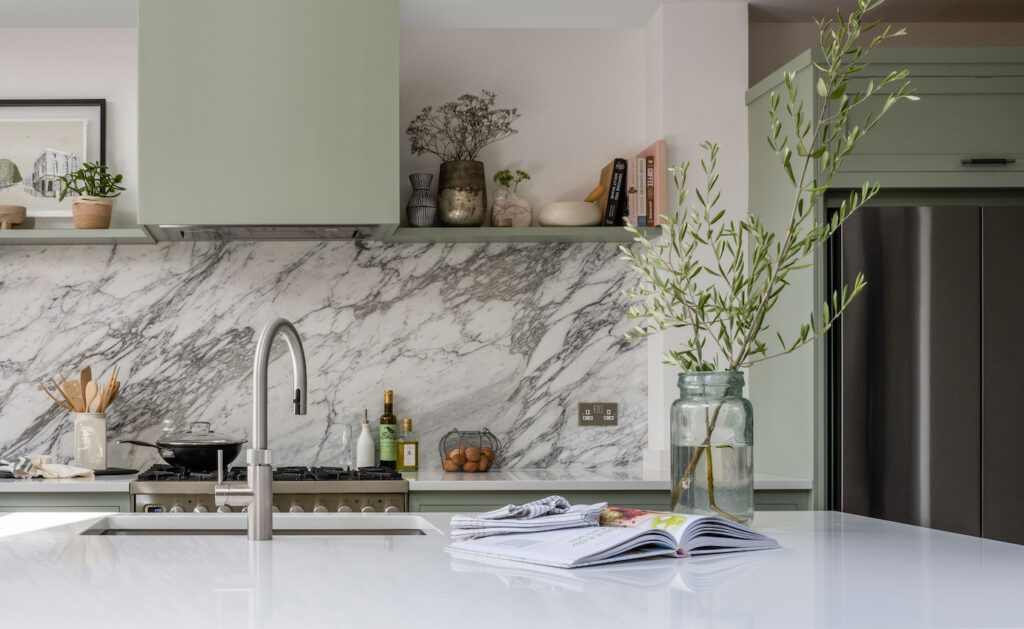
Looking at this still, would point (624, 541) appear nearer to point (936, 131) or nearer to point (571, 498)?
point (571, 498)

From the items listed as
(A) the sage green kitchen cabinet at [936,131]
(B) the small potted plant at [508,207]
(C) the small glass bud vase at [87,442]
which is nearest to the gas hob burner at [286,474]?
(C) the small glass bud vase at [87,442]

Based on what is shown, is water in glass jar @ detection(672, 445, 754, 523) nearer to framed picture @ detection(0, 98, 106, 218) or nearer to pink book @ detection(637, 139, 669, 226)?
pink book @ detection(637, 139, 669, 226)

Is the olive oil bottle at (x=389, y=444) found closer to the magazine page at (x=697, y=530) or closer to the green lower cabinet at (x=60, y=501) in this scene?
the green lower cabinet at (x=60, y=501)

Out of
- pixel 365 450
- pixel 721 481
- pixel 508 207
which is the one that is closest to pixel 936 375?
pixel 508 207

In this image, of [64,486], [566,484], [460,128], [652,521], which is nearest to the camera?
[652,521]

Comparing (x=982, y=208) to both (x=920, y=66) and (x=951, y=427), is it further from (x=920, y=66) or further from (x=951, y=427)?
(x=951, y=427)

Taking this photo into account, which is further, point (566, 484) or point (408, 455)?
point (408, 455)

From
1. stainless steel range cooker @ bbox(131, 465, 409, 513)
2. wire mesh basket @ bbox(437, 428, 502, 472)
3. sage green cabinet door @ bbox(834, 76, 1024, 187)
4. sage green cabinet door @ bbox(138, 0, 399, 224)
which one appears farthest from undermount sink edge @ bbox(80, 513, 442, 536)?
sage green cabinet door @ bbox(834, 76, 1024, 187)

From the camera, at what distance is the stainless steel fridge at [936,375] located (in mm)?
2979

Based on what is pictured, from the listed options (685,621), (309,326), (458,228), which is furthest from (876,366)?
(685,621)

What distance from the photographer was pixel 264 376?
1498mm

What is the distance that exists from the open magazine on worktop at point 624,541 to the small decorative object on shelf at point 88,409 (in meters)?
2.29

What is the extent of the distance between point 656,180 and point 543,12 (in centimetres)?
77

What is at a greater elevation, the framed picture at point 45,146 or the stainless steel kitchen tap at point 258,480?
the framed picture at point 45,146
